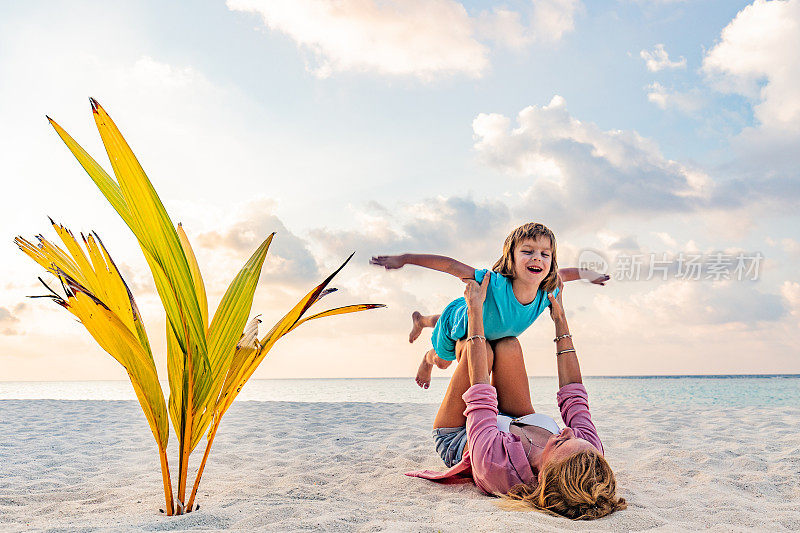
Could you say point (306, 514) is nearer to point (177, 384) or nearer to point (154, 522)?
point (154, 522)

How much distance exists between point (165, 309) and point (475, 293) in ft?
4.61

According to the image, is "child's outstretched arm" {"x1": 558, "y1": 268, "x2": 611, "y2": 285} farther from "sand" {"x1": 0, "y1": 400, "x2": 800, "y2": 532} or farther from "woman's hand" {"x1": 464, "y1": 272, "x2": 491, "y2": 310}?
"sand" {"x1": 0, "y1": 400, "x2": 800, "y2": 532}

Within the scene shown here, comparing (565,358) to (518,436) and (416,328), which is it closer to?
(518,436)

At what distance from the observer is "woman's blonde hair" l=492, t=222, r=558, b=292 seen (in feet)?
8.66

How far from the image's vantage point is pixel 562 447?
192 cm

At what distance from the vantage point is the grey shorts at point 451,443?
2.54 metres

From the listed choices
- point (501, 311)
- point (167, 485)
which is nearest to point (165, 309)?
point (167, 485)

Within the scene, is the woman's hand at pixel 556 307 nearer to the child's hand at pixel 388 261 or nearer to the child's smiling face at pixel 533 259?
the child's smiling face at pixel 533 259

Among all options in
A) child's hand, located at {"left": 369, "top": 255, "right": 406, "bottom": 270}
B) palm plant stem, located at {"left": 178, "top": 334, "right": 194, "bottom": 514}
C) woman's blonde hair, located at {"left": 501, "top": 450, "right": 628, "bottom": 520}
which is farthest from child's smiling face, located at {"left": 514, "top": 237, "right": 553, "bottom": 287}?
palm plant stem, located at {"left": 178, "top": 334, "right": 194, "bottom": 514}

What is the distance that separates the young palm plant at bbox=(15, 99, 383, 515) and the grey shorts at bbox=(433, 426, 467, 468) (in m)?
1.05

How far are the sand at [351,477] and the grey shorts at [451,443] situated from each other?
15 centimetres

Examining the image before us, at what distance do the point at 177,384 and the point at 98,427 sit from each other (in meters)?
3.55

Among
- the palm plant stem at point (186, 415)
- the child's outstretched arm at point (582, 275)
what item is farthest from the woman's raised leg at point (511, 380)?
the palm plant stem at point (186, 415)

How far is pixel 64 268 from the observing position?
1747 mm
